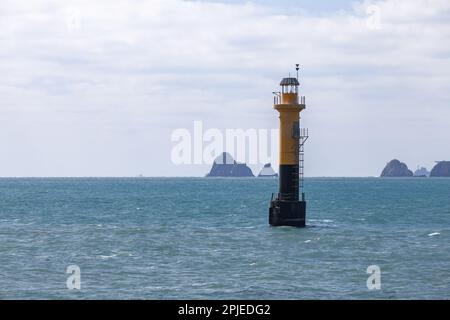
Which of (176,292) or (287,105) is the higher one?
(287,105)

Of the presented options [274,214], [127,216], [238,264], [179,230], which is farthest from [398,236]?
[127,216]

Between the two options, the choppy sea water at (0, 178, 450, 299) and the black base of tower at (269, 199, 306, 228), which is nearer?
the choppy sea water at (0, 178, 450, 299)

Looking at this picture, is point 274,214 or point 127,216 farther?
point 127,216

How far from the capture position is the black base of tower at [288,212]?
49.8 m

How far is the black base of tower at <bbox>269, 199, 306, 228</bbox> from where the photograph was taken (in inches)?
1959

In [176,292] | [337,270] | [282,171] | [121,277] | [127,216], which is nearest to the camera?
[176,292]

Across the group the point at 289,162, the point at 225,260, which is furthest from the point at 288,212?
the point at 225,260

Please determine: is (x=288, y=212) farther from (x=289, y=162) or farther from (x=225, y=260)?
(x=225, y=260)

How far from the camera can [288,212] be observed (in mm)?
49781

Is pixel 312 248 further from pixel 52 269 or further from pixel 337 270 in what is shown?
pixel 52 269

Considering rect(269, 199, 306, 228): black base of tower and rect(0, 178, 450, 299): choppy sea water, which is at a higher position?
rect(269, 199, 306, 228): black base of tower
